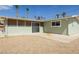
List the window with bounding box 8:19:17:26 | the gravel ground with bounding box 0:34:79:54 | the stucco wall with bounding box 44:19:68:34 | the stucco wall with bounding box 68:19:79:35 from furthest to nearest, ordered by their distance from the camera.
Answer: the window with bounding box 8:19:17:26 → the stucco wall with bounding box 44:19:68:34 → the stucco wall with bounding box 68:19:79:35 → the gravel ground with bounding box 0:34:79:54

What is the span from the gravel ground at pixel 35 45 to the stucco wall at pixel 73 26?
20.1 inches

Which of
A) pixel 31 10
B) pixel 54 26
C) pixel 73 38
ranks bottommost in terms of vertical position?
pixel 73 38

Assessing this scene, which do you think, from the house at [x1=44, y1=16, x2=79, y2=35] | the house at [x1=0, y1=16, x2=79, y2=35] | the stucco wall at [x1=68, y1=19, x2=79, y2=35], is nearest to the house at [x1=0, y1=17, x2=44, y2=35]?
the house at [x1=0, y1=16, x2=79, y2=35]

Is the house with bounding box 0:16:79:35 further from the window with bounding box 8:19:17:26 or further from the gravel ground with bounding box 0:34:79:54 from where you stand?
the gravel ground with bounding box 0:34:79:54

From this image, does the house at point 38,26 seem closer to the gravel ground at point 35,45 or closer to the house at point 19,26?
the house at point 19,26

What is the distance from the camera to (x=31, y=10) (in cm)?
736

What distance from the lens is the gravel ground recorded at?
21.9 feet

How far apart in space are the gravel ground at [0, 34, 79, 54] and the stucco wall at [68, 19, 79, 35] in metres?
0.51

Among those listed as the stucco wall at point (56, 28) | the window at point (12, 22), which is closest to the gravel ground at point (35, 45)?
the stucco wall at point (56, 28)

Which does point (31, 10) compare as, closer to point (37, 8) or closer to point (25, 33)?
point (37, 8)

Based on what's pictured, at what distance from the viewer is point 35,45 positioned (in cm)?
715

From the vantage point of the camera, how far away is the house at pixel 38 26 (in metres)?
7.72

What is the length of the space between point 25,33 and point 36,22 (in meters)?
0.87
